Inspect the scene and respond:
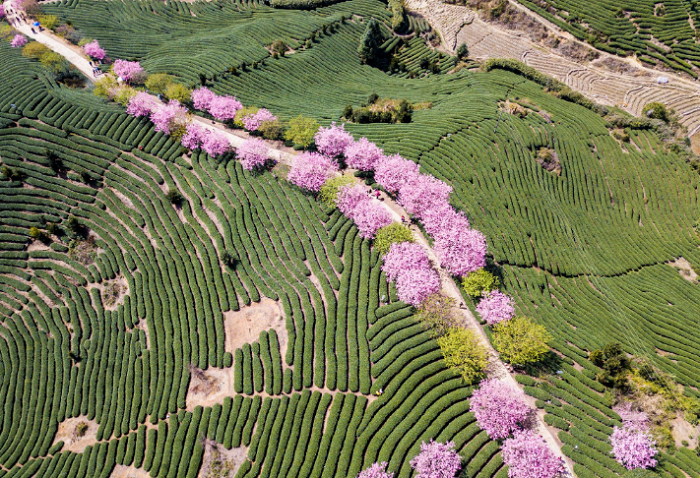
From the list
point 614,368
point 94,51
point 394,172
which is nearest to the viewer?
point 614,368

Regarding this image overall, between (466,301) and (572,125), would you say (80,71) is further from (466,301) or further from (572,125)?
(572,125)

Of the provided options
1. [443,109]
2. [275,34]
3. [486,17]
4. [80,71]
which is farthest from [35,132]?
[486,17]

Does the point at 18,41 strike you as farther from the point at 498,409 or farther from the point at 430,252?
the point at 498,409

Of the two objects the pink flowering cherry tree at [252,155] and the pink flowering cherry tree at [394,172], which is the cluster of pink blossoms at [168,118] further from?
the pink flowering cherry tree at [394,172]

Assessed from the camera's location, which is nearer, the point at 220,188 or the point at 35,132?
the point at 220,188

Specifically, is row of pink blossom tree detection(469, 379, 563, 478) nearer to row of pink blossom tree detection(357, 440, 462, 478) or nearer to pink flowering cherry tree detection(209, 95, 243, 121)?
row of pink blossom tree detection(357, 440, 462, 478)

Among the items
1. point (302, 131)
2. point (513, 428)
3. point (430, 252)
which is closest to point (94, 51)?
point (302, 131)
